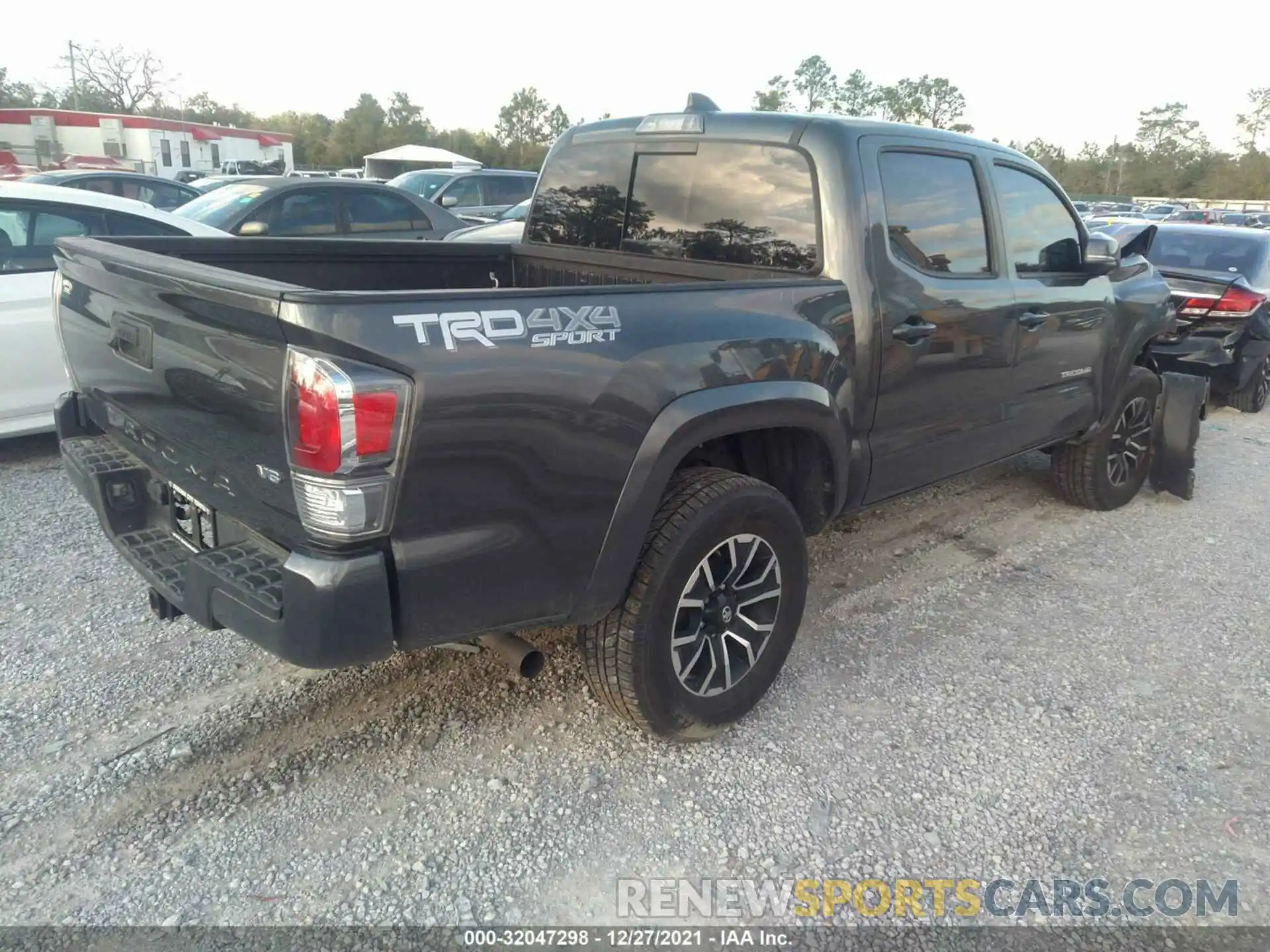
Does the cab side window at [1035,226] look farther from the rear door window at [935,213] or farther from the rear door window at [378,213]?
the rear door window at [378,213]

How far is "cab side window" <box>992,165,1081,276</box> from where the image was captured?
4035mm

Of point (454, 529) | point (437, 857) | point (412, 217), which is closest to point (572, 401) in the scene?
point (454, 529)

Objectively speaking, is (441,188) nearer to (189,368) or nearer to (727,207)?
(727,207)

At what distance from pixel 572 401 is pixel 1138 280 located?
13.1 ft

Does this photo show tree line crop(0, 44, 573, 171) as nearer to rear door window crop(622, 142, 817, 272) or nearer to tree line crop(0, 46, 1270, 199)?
tree line crop(0, 46, 1270, 199)

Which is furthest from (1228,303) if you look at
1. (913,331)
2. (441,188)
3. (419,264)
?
(441,188)

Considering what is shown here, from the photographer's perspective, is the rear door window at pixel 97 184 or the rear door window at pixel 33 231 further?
the rear door window at pixel 97 184

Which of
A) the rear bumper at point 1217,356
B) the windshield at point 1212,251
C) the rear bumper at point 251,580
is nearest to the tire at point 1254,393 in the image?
the rear bumper at point 1217,356

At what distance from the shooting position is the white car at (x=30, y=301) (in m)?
5.11

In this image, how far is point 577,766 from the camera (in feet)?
9.52

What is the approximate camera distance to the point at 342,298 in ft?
6.50

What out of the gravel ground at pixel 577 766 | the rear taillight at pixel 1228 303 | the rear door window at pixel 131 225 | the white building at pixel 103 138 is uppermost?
the white building at pixel 103 138

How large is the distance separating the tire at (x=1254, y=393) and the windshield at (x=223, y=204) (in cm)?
909

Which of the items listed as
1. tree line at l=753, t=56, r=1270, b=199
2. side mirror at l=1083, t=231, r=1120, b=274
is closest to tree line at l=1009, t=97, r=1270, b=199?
tree line at l=753, t=56, r=1270, b=199
